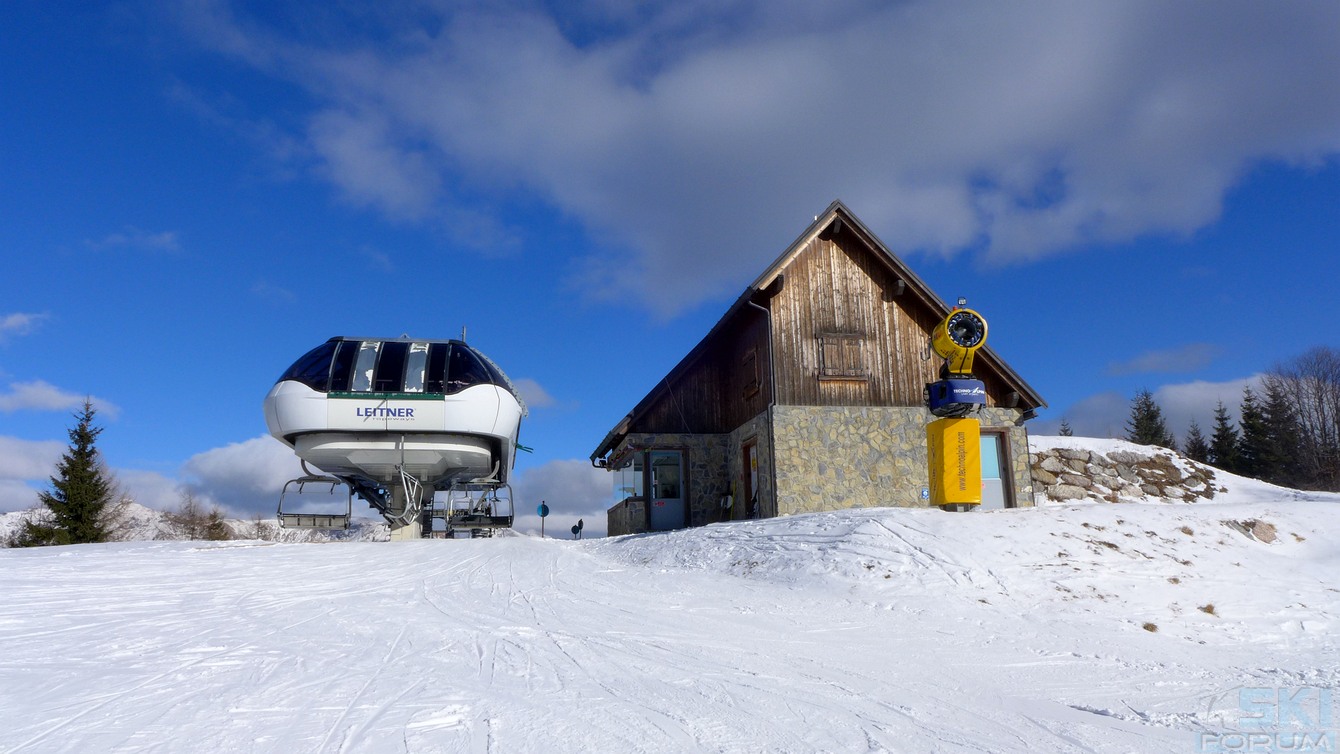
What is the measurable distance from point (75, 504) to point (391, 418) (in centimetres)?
1807

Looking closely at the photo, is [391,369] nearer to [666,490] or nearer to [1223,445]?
[666,490]

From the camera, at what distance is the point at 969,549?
9.38 metres

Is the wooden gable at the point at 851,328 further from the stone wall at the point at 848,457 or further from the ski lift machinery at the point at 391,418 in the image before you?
the ski lift machinery at the point at 391,418

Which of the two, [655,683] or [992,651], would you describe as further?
[992,651]

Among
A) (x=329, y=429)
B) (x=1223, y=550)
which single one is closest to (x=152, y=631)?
(x=329, y=429)

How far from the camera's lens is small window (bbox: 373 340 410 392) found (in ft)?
52.1

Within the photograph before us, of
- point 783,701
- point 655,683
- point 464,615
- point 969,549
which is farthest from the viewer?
point 969,549

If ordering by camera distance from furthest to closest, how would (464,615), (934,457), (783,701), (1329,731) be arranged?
(934,457), (464,615), (783,701), (1329,731)

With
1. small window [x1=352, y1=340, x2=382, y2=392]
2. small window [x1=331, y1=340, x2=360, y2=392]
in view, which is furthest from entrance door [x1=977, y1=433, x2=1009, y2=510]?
small window [x1=331, y1=340, x2=360, y2=392]

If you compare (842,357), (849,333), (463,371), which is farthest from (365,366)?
(849,333)

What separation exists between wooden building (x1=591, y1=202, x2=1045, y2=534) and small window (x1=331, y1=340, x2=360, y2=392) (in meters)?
6.81

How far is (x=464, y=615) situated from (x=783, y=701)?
150 inches

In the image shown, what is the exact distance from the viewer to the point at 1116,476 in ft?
78.9

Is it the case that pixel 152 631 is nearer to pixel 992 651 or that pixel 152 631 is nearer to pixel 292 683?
pixel 292 683
